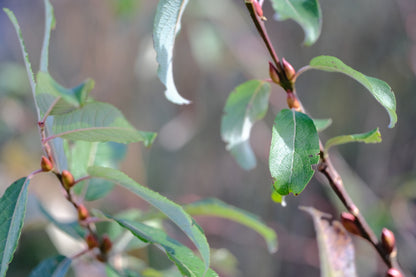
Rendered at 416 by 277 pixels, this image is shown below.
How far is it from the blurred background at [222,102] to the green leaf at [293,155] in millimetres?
1363

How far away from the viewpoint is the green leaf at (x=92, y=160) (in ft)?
Result: 2.23

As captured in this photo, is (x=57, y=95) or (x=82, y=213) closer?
(x=57, y=95)

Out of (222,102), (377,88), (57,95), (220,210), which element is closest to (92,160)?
(220,210)

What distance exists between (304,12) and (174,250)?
13.4 inches

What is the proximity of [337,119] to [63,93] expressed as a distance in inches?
95.4

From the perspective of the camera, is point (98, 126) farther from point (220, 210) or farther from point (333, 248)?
point (333, 248)

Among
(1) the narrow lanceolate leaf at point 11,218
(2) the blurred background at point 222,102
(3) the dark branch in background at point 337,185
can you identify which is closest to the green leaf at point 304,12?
(3) the dark branch in background at point 337,185

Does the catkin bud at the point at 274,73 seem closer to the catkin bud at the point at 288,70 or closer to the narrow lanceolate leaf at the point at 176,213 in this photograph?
the catkin bud at the point at 288,70

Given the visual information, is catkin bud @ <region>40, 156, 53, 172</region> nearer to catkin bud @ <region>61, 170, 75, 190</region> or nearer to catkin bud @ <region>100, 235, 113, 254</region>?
catkin bud @ <region>61, 170, 75, 190</region>

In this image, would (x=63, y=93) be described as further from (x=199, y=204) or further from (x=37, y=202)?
(x=37, y=202)

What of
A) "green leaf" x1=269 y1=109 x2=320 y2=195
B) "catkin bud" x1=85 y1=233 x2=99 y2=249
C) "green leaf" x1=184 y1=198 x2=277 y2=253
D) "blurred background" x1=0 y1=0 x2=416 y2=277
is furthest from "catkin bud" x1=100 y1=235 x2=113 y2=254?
"blurred background" x1=0 y1=0 x2=416 y2=277

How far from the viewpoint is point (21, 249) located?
2373mm

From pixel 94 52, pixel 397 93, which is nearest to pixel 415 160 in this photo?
pixel 397 93

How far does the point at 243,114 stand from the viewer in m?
0.65
